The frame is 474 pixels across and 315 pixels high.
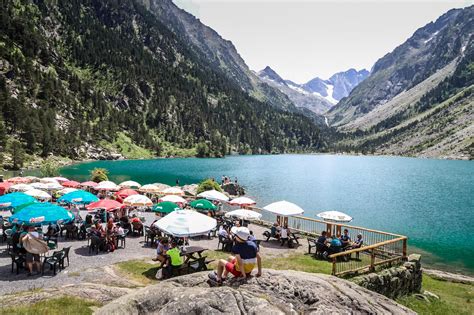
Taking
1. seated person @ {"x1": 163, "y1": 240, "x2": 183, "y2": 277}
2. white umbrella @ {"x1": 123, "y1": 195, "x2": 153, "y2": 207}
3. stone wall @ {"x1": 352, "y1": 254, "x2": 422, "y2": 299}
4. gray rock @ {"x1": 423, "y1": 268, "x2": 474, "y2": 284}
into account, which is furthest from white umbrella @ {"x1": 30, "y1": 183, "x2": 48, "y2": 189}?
gray rock @ {"x1": 423, "y1": 268, "x2": 474, "y2": 284}

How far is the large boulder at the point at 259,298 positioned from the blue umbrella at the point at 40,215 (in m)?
12.6

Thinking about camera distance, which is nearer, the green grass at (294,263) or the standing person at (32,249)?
the standing person at (32,249)

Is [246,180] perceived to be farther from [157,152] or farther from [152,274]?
[157,152]

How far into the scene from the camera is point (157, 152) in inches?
6919

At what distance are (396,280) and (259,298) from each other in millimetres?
13923

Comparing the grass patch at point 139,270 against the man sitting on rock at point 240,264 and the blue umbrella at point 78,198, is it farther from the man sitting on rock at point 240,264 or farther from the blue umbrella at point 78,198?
the blue umbrella at point 78,198

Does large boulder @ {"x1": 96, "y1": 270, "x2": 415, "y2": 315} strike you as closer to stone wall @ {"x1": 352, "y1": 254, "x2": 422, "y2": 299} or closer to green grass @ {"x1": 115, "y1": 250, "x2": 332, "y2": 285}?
green grass @ {"x1": 115, "y1": 250, "x2": 332, "y2": 285}

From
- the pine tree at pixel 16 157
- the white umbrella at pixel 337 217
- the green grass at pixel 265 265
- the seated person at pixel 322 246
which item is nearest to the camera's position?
the green grass at pixel 265 265

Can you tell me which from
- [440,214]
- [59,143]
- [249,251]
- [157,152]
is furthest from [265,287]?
[157,152]

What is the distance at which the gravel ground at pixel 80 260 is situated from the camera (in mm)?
14625

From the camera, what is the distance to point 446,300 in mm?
19203

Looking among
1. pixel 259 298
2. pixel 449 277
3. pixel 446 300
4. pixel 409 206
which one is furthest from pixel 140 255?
pixel 409 206

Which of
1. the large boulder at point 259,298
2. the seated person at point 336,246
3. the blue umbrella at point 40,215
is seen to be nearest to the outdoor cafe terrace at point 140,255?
the seated person at point 336,246

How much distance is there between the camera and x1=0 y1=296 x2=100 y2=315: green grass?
9.59 meters
